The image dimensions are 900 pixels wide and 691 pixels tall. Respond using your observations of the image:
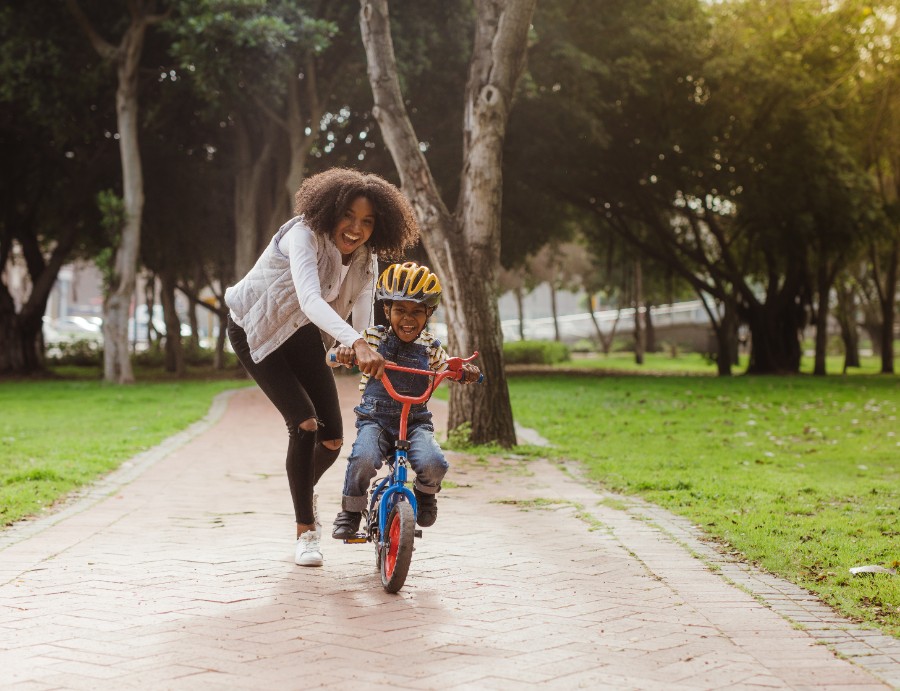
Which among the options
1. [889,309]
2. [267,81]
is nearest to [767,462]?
[267,81]

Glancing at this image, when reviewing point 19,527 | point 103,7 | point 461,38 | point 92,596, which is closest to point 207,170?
point 103,7

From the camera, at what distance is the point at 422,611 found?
464cm

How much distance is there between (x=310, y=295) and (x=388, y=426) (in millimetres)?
724

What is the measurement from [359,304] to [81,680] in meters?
2.39

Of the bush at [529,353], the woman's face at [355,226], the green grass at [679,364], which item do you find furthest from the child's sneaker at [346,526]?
the bush at [529,353]

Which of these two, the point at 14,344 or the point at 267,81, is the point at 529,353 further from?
the point at 267,81

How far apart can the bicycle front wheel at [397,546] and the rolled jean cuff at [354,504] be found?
27cm

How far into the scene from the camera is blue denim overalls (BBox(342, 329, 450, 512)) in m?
5.09

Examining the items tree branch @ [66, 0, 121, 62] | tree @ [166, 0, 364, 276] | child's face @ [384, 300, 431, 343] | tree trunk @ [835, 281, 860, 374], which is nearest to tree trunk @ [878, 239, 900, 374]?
tree trunk @ [835, 281, 860, 374]

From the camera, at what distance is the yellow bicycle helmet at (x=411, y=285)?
4926mm

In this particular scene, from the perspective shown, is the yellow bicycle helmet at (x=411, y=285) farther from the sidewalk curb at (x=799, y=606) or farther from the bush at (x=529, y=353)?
the bush at (x=529, y=353)

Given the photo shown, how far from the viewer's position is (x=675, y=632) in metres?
4.33

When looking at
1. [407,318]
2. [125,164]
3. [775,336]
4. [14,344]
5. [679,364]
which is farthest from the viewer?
[679,364]

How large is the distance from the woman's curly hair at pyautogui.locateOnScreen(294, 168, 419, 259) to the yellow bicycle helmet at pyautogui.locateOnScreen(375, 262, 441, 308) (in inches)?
15.4
